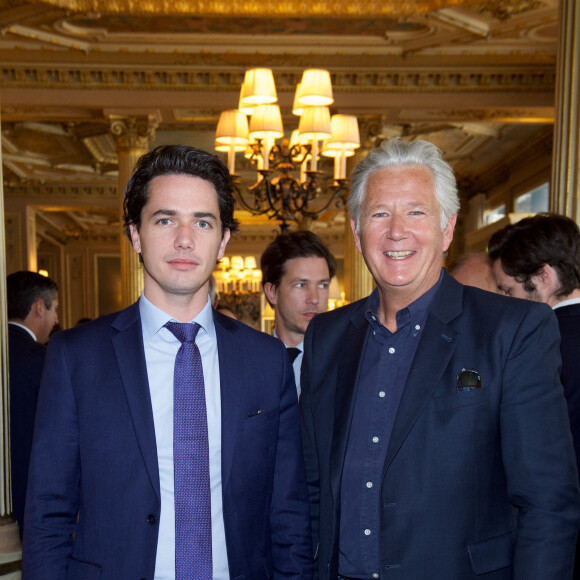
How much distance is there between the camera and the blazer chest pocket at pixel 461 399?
5.24 feet

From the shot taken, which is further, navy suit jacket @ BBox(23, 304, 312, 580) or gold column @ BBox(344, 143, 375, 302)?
gold column @ BBox(344, 143, 375, 302)

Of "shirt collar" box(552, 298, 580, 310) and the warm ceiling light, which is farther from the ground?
the warm ceiling light

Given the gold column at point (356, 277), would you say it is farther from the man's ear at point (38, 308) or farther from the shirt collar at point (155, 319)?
the shirt collar at point (155, 319)

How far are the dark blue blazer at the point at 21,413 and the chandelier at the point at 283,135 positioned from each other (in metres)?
2.34

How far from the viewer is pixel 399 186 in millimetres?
1761

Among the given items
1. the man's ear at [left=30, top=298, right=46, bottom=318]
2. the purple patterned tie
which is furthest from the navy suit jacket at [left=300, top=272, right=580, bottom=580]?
the man's ear at [left=30, top=298, right=46, bottom=318]

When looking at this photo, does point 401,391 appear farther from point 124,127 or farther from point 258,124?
point 124,127

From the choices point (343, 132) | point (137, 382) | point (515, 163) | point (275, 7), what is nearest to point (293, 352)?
point (137, 382)

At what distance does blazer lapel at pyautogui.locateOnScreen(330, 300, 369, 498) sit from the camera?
5.70 feet

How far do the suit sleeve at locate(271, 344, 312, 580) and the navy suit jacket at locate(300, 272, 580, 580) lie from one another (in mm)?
235

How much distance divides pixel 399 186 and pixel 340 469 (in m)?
0.74

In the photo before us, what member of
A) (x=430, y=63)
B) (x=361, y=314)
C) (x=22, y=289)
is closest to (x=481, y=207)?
(x=430, y=63)

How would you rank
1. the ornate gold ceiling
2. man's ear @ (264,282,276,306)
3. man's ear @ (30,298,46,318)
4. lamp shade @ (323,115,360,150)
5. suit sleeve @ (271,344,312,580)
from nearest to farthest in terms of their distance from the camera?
1. suit sleeve @ (271,344,312,580)
2. man's ear @ (264,282,276,306)
3. man's ear @ (30,298,46,318)
4. lamp shade @ (323,115,360,150)
5. the ornate gold ceiling

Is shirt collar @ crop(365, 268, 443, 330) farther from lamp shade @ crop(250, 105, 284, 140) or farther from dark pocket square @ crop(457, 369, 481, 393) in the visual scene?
lamp shade @ crop(250, 105, 284, 140)
